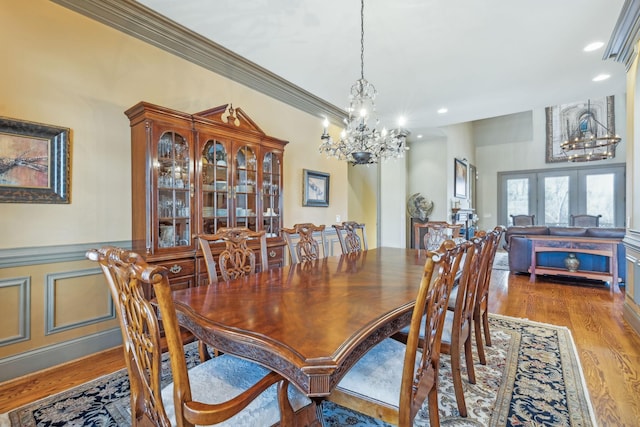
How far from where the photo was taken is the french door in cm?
811

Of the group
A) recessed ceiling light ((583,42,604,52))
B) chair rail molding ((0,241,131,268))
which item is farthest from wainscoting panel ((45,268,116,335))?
recessed ceiling light ((583,42,604,52))

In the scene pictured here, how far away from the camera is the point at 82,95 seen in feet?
7.50

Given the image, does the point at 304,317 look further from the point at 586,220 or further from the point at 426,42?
the point at 586,220

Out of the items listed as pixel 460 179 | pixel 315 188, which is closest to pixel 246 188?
pixel 315 188

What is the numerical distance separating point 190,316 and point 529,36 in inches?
145

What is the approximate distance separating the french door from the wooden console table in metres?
5.16

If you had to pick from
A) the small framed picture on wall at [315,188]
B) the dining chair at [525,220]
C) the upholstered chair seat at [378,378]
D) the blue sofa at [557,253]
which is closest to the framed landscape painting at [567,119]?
the dining chair at [525,220]

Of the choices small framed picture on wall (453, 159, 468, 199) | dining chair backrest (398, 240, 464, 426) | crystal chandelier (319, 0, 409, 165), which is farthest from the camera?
small framed picture on wall (453, 159, 468, 199)

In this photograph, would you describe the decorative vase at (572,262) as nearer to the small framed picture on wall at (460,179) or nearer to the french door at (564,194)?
the small framed picture on wall at (460,179)

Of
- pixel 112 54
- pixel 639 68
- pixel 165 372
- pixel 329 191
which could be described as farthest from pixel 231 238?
pixel 639 68

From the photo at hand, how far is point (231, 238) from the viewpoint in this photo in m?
2.11

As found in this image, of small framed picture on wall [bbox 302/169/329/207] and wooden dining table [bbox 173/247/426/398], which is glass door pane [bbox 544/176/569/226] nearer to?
small framed picture on wall [bbox 302/169/329/207]

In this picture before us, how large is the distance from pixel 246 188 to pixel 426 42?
7.68 ft

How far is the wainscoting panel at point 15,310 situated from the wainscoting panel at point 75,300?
10 cm
